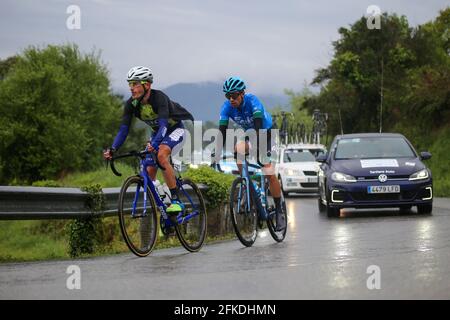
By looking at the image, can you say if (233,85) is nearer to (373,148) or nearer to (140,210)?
(140,210)

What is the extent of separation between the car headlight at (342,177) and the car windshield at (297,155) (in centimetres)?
1264

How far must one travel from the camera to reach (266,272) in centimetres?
796

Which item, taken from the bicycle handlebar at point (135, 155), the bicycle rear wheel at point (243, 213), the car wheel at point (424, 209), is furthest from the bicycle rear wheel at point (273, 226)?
the car wheel at point (424, 209)

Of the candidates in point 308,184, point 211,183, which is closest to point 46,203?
point 211,183

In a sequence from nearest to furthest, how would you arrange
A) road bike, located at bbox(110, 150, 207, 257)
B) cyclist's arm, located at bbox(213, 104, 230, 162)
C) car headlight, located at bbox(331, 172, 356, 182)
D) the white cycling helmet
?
road bike, located at bbox(110, 150, 207, 257), the white cycling helmet, cyclist's arm, located at bbox(213, 104, 230, 162), car headlight, located at bbox(331, 172, 356, 182)

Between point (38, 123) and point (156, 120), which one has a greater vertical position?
point (38, 123)

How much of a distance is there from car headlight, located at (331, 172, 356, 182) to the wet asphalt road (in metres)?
4.38

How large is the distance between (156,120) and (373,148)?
338 inches

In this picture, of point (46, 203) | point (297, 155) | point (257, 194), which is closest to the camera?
point (46, 203)

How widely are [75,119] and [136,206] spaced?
206 feet

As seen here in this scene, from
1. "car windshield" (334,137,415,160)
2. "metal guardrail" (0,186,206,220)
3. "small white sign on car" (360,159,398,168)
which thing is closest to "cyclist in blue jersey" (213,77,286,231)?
"metal guardrail" (0,186,206,220)

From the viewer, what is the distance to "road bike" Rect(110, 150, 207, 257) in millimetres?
9727

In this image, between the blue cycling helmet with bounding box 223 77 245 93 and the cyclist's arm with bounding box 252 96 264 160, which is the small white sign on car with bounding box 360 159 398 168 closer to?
the cyclist's arm with bounding box 252 96 264 160
